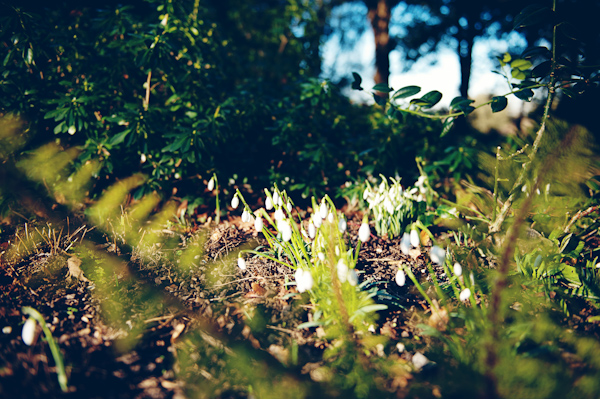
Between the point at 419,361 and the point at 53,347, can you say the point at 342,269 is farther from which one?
the point at 53,347

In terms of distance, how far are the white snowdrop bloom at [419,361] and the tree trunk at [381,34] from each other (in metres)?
3.88

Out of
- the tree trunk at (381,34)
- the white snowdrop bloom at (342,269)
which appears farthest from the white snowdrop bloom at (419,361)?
the tree trunk at (381,34)

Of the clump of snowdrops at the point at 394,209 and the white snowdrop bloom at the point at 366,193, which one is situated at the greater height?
the white snowdrop bloom at the point at 366,193

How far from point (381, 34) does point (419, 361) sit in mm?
4279

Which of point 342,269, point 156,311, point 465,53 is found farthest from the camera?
point 465,53

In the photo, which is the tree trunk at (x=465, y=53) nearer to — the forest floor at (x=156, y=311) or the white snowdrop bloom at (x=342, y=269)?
the forest floor at (x=156, y=311)

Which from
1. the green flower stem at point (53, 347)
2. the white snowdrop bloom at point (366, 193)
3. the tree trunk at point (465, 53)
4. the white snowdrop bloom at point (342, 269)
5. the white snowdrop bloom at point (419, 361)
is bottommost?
the white snowdrop bloom at point (419, 361)

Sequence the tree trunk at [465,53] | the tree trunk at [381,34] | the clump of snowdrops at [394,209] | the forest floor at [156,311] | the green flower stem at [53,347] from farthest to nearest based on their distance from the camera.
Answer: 1. the tree trunk at [381,34]
2. the tree trunk at [465,53]
3. the clump of snowdrops at [394,209]
4. the forest floor at [156,311]
5. the green flower stem at [53,347]

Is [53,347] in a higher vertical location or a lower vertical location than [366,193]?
lower

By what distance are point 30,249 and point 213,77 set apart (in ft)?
6.04

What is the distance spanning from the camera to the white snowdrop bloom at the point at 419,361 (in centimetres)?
120

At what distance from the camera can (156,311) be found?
1.50 m

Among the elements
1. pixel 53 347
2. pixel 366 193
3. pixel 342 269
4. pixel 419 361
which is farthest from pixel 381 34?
pixel 53 347

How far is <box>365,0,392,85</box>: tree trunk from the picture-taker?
13.8 ft
